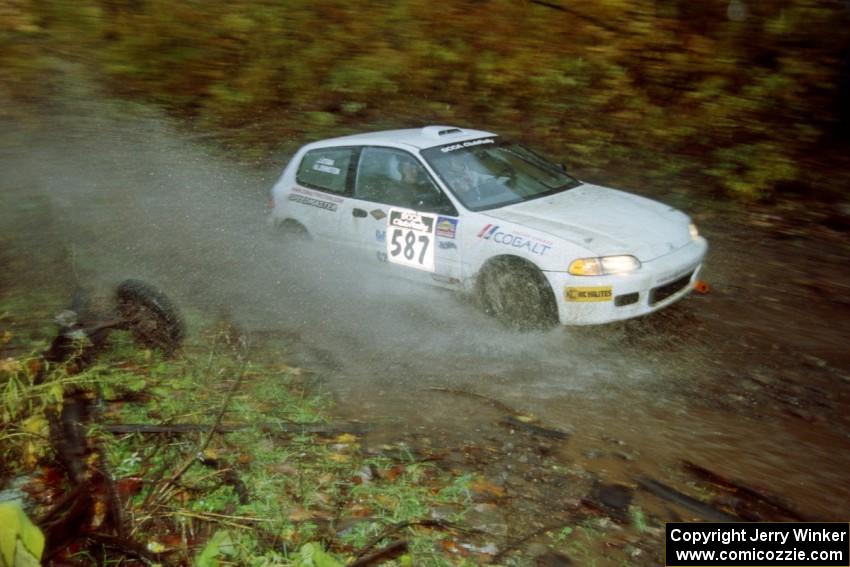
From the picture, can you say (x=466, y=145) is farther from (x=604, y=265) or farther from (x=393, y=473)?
(x=393, y=473)

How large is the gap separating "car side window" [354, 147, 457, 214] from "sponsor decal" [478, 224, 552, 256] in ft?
1.33

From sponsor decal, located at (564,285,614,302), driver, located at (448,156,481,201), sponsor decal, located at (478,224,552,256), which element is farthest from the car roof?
sponsor decal, located at (564,285,614,302)

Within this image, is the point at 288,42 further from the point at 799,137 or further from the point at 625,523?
the point at 625,523

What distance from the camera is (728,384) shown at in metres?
5.07

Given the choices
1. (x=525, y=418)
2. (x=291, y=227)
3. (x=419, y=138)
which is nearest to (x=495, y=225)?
(x=419, y=138)

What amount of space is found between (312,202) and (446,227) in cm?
177

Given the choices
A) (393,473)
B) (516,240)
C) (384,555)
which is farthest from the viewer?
(516,240)

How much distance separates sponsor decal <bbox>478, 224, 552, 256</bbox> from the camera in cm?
560

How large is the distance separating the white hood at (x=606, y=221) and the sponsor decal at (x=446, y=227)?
301mm

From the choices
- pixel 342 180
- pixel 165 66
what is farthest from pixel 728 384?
pixel 165 66

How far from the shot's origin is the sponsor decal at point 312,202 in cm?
712

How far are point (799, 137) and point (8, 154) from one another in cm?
972

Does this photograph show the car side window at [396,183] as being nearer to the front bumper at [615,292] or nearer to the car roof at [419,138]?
the car roof at [419,138]

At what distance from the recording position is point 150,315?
228 inches
